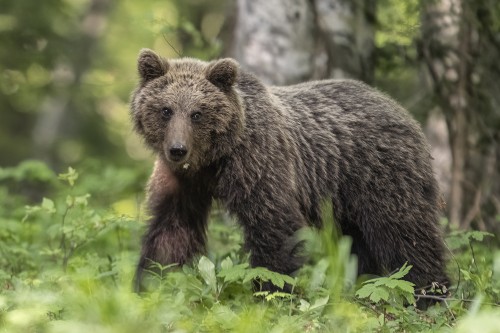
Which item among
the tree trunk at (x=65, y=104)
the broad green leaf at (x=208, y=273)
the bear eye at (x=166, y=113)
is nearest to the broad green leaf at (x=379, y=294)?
the broad green leaf at (x=208, y=273)

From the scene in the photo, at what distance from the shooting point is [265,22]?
30.3 feet

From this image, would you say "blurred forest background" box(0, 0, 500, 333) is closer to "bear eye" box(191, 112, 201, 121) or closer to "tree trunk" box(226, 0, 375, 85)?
"tree trunk" box(226, 0, 375, 85)

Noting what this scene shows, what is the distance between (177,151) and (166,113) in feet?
1.46

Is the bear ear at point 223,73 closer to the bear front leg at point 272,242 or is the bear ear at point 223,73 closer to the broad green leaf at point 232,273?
the bear front leg at point 272,242

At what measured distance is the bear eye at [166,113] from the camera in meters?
6.70

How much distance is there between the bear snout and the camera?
6.38m

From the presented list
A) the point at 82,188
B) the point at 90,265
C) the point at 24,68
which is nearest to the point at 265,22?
the point at 82,188

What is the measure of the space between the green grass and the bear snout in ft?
2.56

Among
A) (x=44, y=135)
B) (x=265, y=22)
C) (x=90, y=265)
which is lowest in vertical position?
(x=44, y=135)

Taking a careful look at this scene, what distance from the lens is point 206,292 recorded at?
19.6ft

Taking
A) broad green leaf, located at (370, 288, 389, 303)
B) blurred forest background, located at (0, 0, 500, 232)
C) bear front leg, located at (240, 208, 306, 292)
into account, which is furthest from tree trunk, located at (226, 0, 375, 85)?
broad green leaf, located at (370, 288, 389, 303)

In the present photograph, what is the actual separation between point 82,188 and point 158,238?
2804 millimetres

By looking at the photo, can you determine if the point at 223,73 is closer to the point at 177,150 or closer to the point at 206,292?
the point at 177,150

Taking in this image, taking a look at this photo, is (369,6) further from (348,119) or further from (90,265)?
(90,265)
